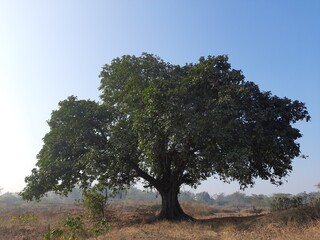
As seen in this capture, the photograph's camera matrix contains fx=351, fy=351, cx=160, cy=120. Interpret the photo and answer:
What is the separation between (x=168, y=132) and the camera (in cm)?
2084

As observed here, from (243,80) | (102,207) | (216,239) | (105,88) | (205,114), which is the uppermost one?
(105,88)

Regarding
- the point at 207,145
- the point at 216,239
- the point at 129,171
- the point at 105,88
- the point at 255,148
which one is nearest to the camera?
the point at 216,239

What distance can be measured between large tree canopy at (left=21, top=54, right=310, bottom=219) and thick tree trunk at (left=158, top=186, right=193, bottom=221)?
76mm

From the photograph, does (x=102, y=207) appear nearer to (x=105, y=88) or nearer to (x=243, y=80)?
(x=105, y=88)

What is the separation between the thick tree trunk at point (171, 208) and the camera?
26297 millimetres

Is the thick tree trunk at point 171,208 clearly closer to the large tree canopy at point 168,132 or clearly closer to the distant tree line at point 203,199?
the large tree canopy at point 168,132

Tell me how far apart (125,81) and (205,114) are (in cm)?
956

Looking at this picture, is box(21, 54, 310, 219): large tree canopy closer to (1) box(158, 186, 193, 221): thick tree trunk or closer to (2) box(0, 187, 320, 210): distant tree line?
(1) box(158, 186, 193, 221): thick tree trunk

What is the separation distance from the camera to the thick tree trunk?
26.3 m

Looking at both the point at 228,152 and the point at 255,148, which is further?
the point at 255,148

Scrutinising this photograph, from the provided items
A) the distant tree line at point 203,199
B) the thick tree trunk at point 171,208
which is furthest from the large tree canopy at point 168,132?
the distant tree line at point 203,199

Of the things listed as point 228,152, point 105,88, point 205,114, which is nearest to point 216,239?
point 228,152

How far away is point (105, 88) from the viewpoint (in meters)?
29.0

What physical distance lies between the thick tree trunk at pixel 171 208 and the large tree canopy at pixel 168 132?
0.25 ft
